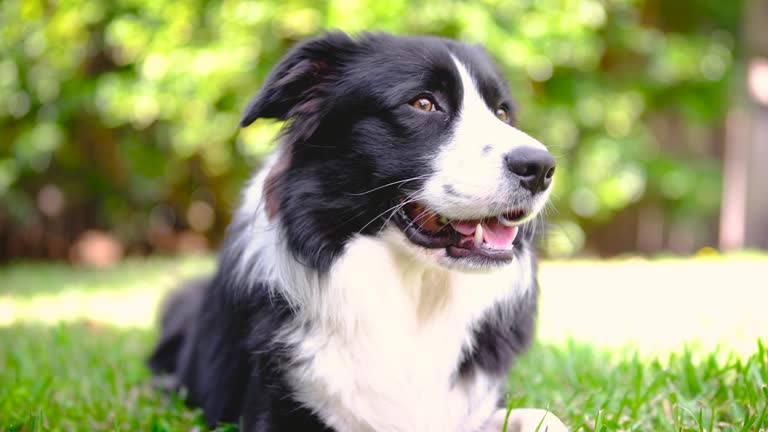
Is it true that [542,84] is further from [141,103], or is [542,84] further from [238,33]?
[141,103]

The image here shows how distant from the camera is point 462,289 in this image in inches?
98.7

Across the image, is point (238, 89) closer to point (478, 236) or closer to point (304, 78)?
point (304, 78)

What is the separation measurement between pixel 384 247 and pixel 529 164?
60cm

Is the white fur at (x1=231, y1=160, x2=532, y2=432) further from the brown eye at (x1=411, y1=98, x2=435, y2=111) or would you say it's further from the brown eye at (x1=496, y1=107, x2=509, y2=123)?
the brown eye at (x1=496, y1=107, x2=509, y2=123)

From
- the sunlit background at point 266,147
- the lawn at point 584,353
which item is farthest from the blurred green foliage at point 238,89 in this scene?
the lawn at point 584,353

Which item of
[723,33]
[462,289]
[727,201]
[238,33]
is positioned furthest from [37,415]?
[723,33]

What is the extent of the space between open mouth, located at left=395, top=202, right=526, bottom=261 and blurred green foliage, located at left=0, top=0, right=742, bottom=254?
4605 millimetres

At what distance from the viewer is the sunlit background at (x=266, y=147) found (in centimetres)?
533

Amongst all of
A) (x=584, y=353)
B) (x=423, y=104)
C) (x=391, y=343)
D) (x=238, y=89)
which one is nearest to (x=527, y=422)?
(x=391, y=343)

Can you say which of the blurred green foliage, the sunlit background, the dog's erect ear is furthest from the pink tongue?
the blurred green foliage

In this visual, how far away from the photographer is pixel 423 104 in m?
2.49

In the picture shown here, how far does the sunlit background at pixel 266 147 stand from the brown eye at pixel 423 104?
6.54ft

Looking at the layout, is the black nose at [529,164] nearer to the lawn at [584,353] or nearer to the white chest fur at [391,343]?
the white chest fur at [391,343]

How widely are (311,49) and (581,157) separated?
780 centimetres
